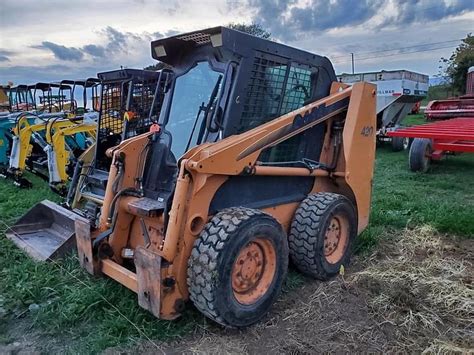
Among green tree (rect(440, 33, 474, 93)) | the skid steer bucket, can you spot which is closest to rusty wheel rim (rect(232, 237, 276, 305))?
the skid steer bucket

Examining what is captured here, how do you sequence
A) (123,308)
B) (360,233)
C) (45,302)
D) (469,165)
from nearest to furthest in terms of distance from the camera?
(123,308)
(45,302)
(360,233)
(469,165)

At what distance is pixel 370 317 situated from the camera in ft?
10.3

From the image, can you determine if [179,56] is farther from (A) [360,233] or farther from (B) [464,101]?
(B) [464,101]

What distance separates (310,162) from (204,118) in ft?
3.81

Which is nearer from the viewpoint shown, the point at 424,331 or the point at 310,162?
the point at 424,331

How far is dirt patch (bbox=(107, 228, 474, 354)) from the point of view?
110 inches

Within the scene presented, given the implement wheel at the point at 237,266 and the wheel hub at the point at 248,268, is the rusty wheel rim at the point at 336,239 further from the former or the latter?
the wheel hub at the point at 248,268

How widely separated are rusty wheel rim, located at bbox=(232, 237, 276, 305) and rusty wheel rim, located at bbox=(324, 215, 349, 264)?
0.80 m

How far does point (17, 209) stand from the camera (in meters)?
6.08

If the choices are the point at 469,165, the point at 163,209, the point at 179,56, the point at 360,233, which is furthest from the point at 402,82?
the point at 163,209

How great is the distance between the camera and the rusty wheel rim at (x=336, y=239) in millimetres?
3783

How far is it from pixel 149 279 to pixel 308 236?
4.71 feet

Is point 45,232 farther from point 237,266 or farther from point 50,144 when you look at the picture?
point 50,144

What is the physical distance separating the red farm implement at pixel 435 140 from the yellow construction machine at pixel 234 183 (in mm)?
3134
